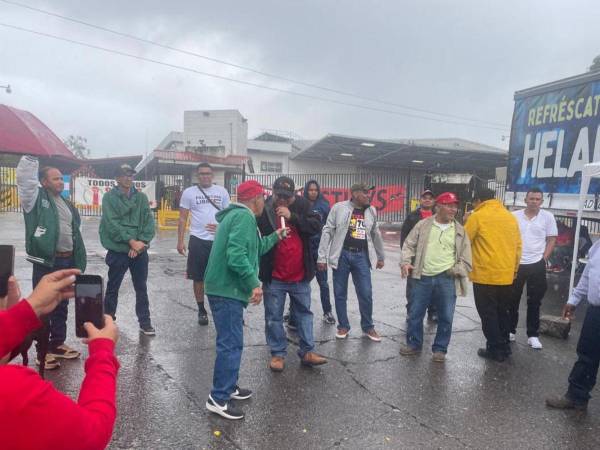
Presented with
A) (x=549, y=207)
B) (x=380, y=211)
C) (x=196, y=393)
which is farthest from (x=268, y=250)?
(x=380, y=211)

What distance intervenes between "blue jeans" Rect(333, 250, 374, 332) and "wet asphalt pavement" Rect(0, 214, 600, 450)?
0.26 m

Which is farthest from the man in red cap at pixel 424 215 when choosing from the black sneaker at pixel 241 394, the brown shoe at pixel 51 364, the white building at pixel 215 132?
the white building at pixel 215 132

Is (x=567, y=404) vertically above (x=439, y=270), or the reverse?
(x=439, y=270)

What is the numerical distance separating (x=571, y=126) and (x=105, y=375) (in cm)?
864

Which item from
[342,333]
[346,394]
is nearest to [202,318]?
[342,333]

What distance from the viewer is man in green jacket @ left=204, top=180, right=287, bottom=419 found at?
3342 mm

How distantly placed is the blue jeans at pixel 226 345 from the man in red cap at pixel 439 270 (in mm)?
2097

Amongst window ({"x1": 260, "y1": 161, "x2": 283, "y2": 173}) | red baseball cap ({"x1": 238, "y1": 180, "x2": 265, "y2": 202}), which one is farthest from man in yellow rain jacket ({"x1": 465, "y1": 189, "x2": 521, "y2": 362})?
window ({"x1": 260, "y1": 161, "x2": 283, "y2": 173})

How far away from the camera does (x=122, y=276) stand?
4.94 meters

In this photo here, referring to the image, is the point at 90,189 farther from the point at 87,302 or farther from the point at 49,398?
the point at 49,398

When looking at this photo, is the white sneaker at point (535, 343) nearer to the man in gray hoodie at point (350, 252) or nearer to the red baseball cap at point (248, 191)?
the man in gray hoodie at point (350, 252)

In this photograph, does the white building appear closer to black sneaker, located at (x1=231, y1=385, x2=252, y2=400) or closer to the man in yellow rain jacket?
the man in yellow rain jacket

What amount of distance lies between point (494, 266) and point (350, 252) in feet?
4.97

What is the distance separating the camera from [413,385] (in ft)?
13.5
